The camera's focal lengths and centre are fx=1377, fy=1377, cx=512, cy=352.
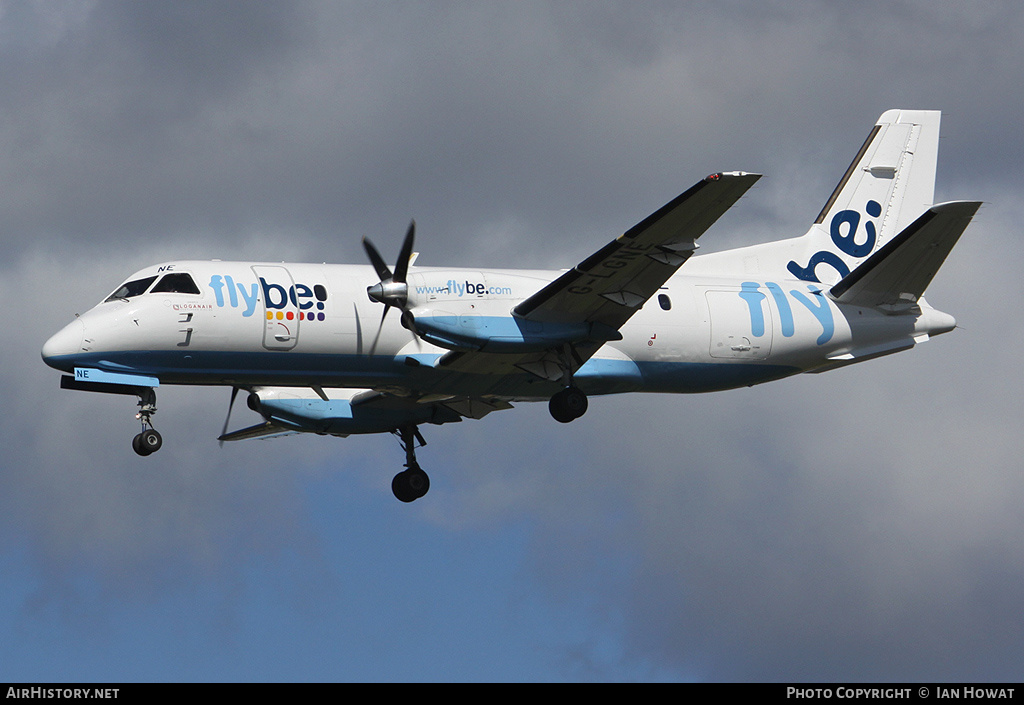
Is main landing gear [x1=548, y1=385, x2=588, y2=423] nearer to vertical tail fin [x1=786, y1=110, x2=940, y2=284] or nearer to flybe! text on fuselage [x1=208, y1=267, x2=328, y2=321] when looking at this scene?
flybe! text on fuselage [x1=208, y1=267, x2=328, y2=321]

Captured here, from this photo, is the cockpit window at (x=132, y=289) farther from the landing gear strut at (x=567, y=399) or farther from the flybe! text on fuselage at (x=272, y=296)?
the landing gear strut at (x=567, y=399)

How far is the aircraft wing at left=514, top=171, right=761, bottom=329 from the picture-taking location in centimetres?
2058

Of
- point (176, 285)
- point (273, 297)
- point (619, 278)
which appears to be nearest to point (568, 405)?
point (619, 278)

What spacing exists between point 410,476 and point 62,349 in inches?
316

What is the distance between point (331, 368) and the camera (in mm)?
Answer: 23094

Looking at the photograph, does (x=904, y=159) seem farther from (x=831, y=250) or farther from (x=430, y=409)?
(x=430, y=409)

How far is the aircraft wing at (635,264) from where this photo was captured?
20578mm

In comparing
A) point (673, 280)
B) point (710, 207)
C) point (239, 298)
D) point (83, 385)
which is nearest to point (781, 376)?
point (673, 280)

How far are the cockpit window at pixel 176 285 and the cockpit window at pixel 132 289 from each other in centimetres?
20

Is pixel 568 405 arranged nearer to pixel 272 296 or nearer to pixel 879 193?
pixel 272 296

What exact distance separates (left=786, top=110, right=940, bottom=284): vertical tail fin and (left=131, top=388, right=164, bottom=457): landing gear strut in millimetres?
13271

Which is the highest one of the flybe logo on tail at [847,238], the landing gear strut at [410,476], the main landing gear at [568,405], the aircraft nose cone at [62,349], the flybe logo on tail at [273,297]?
the flybe logo on tail at [847,238]

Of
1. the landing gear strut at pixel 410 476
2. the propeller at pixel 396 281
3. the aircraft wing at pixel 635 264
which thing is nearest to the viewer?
the aircraft wing at pixel 635 264

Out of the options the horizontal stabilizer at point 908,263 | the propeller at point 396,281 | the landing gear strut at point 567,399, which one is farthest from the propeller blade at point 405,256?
the horizontal stabilizer at point 908,263
